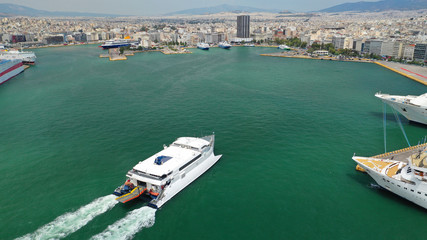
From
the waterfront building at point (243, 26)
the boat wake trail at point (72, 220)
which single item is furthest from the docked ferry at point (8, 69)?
the waterfront building at point (243, 26)

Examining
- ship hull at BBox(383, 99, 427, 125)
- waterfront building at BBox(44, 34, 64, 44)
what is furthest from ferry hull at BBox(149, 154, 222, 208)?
waterfront building at BBox(44, 34, 64, 44)

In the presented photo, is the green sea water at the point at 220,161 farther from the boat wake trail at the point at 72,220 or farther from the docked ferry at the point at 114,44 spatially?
the docked ferry at the point at 114,44

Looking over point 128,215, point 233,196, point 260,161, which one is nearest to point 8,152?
point 128,215

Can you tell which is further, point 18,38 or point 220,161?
point 18,38

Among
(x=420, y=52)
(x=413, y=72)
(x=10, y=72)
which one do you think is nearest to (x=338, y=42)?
(x=420, y=52)

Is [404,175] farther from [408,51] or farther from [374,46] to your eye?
[374,46]

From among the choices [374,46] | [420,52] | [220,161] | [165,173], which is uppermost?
[374,46]

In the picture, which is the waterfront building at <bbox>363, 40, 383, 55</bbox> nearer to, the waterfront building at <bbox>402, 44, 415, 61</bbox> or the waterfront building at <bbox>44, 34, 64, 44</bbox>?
the waterfront building at <bbox>402, 44, 415, 61</bbox>

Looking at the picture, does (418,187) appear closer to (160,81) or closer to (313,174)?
(313,174)
